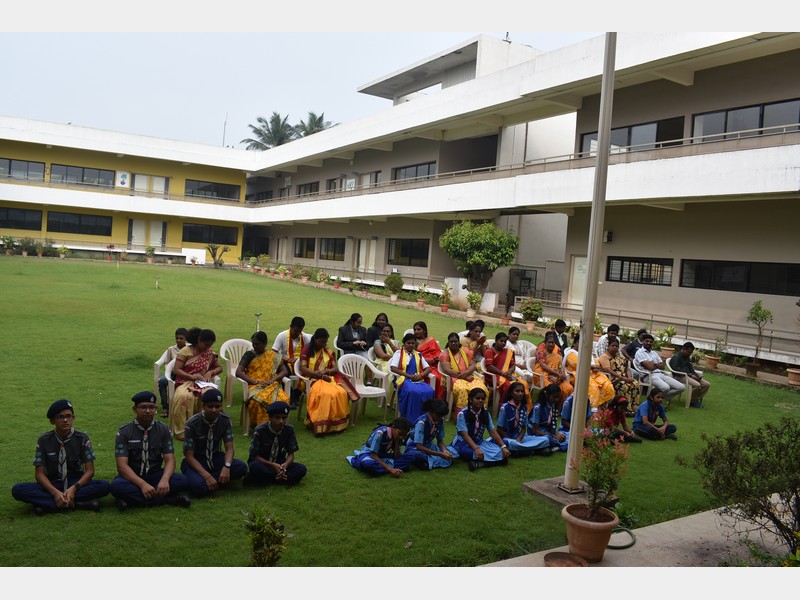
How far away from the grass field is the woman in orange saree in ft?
5.55

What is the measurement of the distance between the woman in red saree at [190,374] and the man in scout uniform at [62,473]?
187cm

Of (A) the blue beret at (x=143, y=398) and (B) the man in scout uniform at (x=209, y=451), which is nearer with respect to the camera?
(A) the blue beret at (x=143, y=398)

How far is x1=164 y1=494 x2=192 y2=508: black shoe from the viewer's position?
17.9 ft

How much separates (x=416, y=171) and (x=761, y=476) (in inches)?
1040

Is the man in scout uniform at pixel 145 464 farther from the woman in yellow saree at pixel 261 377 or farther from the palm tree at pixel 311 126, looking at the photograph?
the palm tree at pixel 311 126

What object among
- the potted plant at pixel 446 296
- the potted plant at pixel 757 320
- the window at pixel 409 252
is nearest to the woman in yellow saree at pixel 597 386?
the potted plant at pixel 757 320

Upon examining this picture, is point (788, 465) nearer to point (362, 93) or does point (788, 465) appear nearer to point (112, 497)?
point (112, 497)

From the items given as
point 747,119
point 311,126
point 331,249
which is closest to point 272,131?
point 311,126

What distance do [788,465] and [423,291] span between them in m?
19.2

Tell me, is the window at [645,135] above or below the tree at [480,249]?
above

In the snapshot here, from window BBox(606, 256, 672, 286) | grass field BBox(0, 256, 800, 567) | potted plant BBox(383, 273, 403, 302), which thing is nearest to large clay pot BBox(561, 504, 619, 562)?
grass field BBox(0, 256, 800, 567)

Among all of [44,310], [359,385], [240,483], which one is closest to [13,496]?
[240,483]

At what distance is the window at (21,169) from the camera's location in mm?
37844

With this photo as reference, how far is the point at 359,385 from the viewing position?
891 cm
